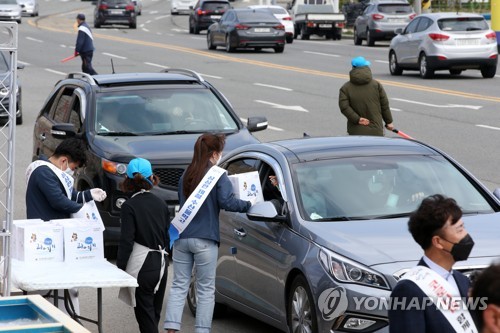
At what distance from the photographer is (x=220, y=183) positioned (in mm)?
8312

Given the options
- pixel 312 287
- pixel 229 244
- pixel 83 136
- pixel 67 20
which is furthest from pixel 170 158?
pixel 67 20

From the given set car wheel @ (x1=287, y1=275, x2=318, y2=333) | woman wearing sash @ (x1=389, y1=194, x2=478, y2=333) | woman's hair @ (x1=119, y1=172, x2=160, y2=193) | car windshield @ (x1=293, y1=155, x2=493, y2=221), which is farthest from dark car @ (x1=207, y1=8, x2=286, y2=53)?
woman wearing sash @ (x1=389, y1=194, x2=478, y2=333)

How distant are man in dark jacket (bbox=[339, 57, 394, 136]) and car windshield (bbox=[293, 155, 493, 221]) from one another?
5424mm

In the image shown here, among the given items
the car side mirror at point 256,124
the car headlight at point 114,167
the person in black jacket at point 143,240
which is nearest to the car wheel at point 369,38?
the car side mirror at point 256,124

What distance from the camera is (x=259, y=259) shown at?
8508mm

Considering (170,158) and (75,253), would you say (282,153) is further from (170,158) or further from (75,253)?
(170,158)

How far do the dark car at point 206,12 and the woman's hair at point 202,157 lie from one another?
162 ft

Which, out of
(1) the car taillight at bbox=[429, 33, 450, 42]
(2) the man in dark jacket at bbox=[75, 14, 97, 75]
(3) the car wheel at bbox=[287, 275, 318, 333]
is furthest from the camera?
(2) the man in dark jacket at bbox=[75, 14, 97, 75]

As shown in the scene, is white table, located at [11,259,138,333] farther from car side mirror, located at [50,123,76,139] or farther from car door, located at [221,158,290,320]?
car side mirror, located at [50,123,76,139]

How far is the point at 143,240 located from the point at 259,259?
0.81 meters

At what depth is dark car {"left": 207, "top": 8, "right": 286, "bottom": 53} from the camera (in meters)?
43.5

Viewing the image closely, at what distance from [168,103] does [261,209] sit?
18.0 feet

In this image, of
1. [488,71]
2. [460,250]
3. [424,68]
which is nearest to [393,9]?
[488,71]

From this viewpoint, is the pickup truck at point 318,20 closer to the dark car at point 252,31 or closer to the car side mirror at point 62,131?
the dark car at point 252,31
